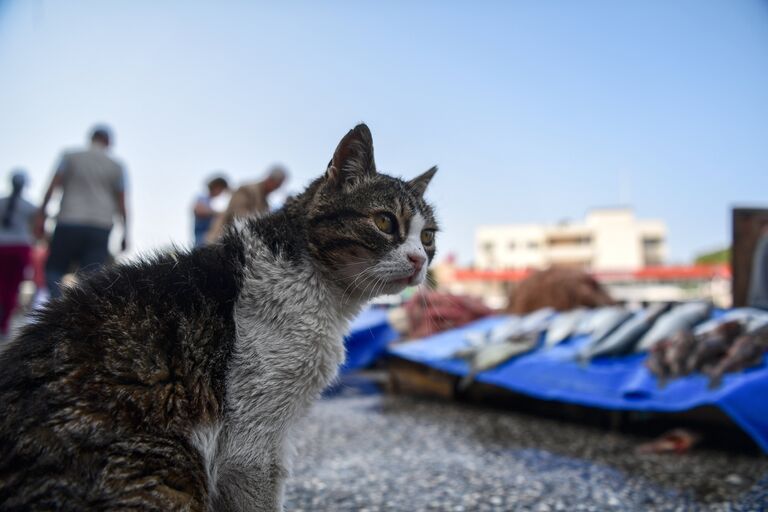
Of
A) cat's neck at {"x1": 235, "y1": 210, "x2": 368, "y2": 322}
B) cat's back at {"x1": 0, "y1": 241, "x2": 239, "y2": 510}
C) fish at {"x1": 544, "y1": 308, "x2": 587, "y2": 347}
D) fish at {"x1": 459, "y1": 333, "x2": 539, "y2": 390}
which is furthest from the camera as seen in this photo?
fish at {"x1": 544, "y1": 308, "x2": 587, "y2": 347}

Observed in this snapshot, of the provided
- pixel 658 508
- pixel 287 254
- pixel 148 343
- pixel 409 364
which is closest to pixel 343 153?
pixel 287 254

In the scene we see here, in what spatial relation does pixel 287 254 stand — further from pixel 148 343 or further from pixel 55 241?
pixel 55 241

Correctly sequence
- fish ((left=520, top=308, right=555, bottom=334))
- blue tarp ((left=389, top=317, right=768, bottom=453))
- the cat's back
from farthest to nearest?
fish ((left=520, top=308, right=555, bottom=334))
blue tarp ((left=389, top=317, right=768, bottom=453))
the cat's back

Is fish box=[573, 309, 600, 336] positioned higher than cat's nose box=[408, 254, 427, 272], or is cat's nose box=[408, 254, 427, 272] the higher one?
cat's nose box=[408, 254, 427, 272]

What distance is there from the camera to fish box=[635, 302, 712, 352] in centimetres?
407

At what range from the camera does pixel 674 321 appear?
4246 mm

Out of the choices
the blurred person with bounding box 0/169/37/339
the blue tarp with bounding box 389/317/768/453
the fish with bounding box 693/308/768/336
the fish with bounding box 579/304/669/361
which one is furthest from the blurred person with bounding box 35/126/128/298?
the fish with bounding box 693/308/768/336

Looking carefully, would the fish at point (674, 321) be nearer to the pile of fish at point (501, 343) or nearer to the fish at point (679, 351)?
the fish at point (679, 351)

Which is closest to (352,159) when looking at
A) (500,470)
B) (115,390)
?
(115,390)

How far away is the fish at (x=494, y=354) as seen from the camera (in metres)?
4.46

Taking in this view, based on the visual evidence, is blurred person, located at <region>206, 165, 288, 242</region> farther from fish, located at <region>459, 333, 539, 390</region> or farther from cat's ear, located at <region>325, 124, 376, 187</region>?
cat's ear, located at <region>325, 124, 376, 187</region>

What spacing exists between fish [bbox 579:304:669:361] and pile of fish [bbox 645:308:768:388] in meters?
0.23

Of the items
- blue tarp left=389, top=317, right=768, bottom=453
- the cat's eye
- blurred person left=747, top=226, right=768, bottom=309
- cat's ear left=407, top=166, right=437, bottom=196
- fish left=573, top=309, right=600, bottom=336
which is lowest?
blue tarp left=389, top=317, right=768, bottom=453

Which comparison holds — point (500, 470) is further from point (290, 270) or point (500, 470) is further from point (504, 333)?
point (504, 333)
